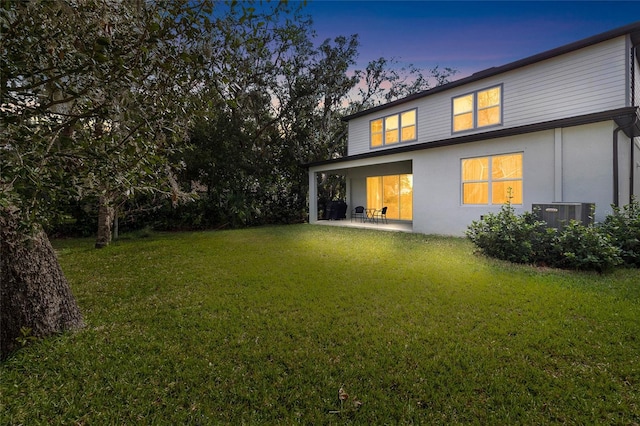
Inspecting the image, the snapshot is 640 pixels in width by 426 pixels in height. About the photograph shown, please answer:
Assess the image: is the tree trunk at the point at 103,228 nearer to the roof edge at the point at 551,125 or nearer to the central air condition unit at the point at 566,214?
the roof edge at the point at 551,125

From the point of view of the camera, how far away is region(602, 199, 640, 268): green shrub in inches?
233

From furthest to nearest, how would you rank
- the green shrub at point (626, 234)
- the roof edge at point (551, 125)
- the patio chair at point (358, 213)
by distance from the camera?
the patio chair at point (358, 213)
the roof edge at point (551, 125)
the green shrub at point (626, 234)

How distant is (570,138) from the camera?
761cm

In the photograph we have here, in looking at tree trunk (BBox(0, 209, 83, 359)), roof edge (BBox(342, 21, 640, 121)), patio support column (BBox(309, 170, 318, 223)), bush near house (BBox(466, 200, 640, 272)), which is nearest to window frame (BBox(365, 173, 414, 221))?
patio support column (BBox(309, 170, 318, 223))

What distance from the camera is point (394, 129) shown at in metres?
13.6

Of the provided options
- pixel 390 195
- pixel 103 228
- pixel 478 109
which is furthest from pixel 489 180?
pixel 103 228

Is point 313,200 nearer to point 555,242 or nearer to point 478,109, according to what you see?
point 478,109

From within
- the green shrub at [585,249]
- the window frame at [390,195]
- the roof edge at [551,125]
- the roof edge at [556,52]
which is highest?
the roof edge at [556,52]

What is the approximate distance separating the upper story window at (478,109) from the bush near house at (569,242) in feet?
16.2

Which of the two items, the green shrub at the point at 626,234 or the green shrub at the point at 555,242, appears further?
the green shrub at the point at 626,234

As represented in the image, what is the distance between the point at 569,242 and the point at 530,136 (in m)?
3.75

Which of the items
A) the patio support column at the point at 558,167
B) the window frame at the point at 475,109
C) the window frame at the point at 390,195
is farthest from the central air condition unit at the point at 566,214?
the window frame at the point at 390,195

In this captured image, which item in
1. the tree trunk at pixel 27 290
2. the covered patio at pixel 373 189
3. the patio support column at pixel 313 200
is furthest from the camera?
the patio support column at pixel 313 200

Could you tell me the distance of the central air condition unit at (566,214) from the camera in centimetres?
665
